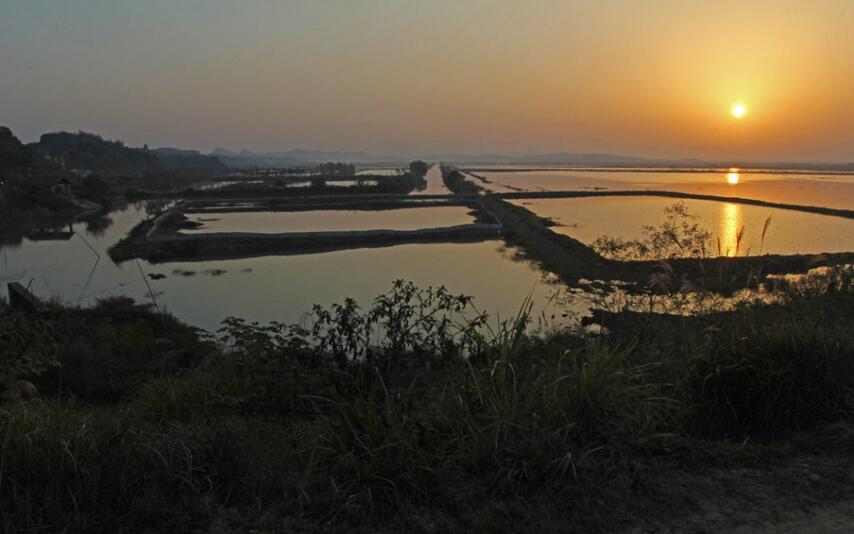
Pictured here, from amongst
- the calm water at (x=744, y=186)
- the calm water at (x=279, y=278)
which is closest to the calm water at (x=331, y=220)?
the calm water at (x=279, y=278)

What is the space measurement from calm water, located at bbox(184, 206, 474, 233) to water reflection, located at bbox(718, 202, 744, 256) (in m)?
12.4

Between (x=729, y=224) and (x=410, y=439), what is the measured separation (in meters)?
25.2

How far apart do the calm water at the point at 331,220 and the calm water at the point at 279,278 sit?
6.10 m

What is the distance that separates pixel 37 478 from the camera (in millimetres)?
2381

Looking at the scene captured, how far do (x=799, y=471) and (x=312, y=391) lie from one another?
3011mm

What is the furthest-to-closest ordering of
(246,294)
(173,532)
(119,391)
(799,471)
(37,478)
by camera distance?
(246,294) → (119,391) → (799,471) → (37,478) → (173,532)

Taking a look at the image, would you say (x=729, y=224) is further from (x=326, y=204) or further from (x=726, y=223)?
(x=326, y=204)

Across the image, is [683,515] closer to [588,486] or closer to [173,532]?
[588,486]

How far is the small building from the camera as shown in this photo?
122ft

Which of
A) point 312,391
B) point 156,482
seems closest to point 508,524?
point 156,482

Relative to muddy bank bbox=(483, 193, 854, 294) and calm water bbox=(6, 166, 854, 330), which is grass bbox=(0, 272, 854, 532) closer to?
calm water bbox=(6, 166, 854, 330)

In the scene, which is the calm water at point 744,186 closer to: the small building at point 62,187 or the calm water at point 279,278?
the calm water at point 279,278

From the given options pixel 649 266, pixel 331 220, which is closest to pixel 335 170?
pixel 331 220

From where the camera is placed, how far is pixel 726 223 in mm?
24078
